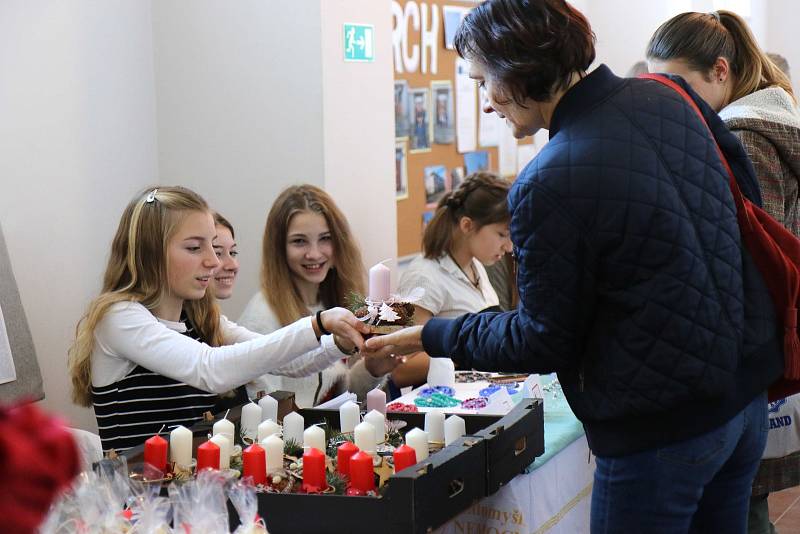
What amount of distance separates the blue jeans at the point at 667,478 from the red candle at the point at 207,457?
0.77 meters

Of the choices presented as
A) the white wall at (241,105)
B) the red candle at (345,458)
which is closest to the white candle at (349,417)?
the red candle at (345,458)

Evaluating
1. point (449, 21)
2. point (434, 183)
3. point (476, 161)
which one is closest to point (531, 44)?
point (434, 183)

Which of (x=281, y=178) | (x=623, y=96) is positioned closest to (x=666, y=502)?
(x=623, y=96)

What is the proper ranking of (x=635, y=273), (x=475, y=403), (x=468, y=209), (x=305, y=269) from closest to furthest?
(x=635, y=273)
(x=475, y=403)
(x=305, y=269)
(x=468, y=209)

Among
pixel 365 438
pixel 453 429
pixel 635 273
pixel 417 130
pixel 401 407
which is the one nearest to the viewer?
pixel 635 273

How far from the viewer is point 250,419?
7.94ft

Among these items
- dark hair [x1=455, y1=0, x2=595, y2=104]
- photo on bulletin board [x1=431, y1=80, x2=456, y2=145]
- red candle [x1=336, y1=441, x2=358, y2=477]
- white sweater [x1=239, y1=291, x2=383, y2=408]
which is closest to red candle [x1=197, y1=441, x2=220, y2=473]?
red candle [x1=336, y1=441, x2=358, y2=477]

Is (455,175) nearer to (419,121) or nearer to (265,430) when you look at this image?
(419,121)

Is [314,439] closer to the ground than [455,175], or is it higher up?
closer to the ground

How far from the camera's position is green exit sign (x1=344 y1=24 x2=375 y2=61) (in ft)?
13.4

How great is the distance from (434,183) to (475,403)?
9.78 ft

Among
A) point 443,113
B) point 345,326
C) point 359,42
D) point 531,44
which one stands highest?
point 359,42

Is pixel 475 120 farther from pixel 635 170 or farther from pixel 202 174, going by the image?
pixel 635 170

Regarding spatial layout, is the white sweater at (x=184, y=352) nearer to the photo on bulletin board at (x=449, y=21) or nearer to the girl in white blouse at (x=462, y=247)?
the girl in white blouse at (x=462, y=247)
